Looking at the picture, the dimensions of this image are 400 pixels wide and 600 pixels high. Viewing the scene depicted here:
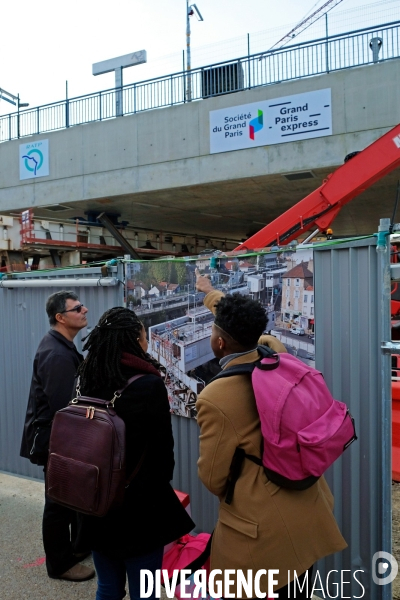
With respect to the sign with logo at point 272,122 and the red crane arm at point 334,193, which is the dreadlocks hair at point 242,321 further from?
the sign with logo at point 272,122

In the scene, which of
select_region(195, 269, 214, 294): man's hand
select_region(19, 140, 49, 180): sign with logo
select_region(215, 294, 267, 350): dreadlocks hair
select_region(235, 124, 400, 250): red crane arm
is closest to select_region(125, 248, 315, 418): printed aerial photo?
select_region(195, 269, 214, 294): man's hand

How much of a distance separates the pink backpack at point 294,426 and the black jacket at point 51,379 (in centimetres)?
147

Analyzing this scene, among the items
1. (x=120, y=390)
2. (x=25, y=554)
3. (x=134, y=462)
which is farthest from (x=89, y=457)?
(x=25, y=554)

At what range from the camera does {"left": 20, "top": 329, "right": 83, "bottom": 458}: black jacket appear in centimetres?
303

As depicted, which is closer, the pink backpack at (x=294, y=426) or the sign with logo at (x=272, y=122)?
the pink backpack at (x=294, y=426)

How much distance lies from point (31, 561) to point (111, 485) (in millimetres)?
1995

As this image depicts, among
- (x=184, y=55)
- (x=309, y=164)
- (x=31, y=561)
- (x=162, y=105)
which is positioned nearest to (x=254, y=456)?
(x=31, y=561)

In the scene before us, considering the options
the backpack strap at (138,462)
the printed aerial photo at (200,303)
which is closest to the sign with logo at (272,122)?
the printed aerial photo at (200,303)

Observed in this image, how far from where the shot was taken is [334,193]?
22.6ft

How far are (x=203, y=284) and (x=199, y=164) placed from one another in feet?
38.7

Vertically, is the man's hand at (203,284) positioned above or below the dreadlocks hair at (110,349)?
above

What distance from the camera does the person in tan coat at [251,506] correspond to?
1884mm

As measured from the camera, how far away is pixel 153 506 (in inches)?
86.3

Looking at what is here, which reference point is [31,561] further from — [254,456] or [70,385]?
[254,456]
